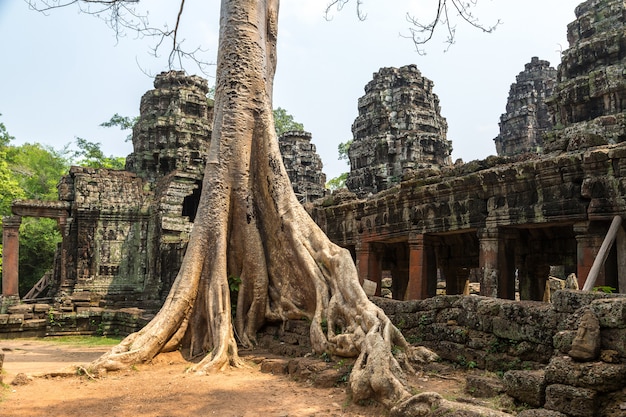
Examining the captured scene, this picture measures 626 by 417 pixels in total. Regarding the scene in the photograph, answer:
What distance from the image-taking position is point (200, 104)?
2308 cm

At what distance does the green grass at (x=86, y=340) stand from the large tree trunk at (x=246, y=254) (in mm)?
5779

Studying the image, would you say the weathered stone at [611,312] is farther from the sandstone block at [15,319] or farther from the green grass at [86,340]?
the sandstone block at [15,319]

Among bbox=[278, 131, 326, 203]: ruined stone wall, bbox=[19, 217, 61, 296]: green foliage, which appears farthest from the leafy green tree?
bbox=[278, 131, 326, 203]: ruined stone wall

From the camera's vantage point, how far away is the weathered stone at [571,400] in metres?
2.95

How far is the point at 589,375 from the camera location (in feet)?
9.90

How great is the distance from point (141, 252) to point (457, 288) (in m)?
12.3

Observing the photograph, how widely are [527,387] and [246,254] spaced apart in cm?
485

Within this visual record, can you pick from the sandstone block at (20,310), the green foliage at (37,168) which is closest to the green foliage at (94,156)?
the green foliage at (37,168)

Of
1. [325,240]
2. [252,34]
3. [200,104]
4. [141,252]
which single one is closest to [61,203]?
[141,252]

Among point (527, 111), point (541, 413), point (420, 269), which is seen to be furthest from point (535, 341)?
point (527, 111)

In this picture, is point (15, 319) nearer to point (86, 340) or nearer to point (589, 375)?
point (86, 340)

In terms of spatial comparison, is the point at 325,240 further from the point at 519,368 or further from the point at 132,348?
the point at 519,368

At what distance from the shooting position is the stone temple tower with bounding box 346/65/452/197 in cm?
2302

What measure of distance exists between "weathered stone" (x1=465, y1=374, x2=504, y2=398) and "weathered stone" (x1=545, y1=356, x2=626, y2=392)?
0.63m
